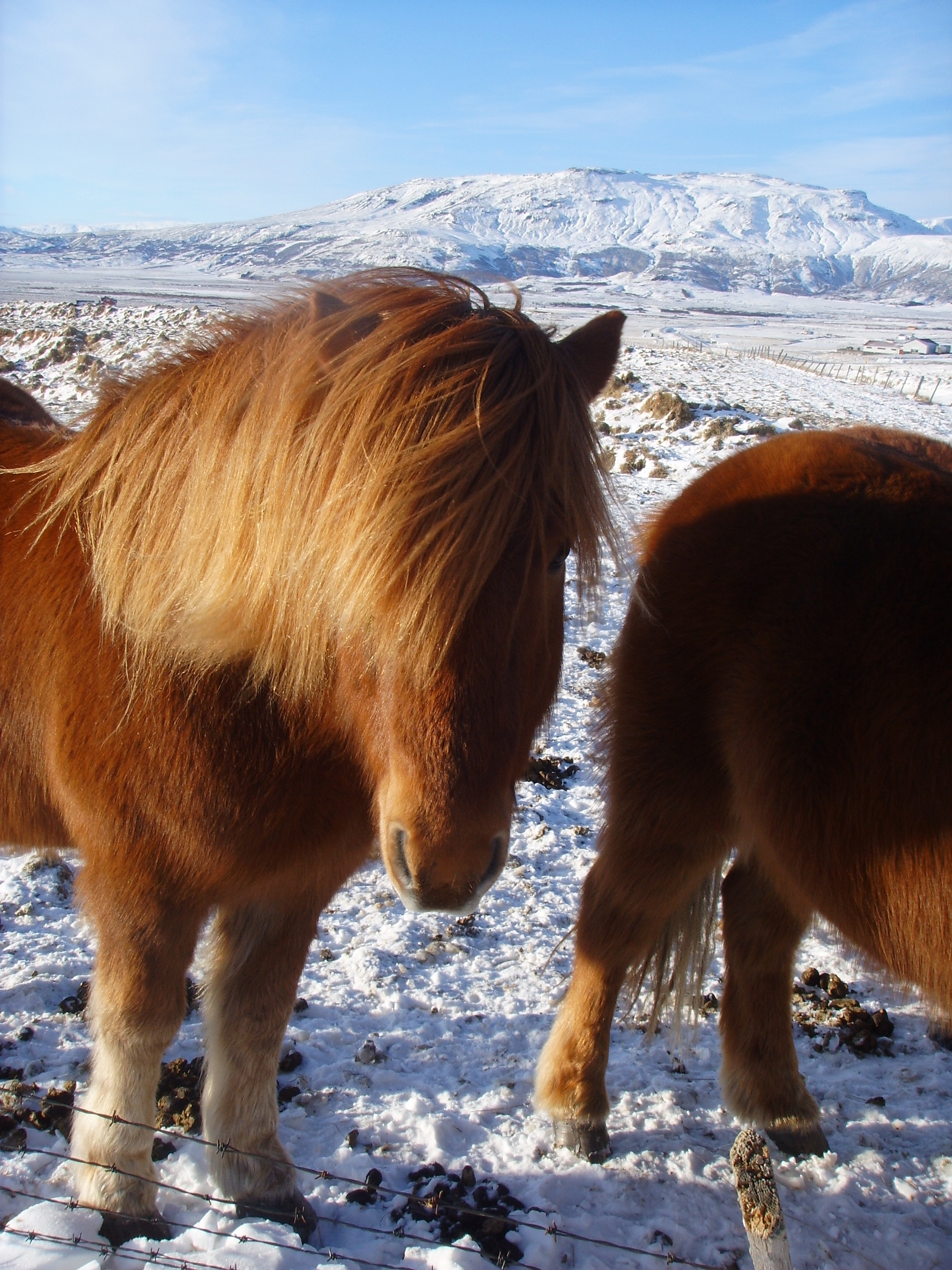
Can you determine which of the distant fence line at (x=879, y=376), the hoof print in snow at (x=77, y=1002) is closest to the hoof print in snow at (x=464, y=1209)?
the hoof print in snow at (x=77, y=1002)

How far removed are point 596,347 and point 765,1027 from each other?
2008 millimetres

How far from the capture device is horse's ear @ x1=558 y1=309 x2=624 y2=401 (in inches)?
64.9

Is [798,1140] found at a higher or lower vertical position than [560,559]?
lower

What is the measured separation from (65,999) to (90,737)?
57.1 inches

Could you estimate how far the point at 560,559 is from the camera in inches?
57.9

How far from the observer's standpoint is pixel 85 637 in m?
1.60

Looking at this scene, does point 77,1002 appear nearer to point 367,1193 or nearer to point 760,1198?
point 367,1193

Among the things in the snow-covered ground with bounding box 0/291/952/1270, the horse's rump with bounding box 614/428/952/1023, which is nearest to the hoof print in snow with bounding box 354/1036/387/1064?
the snow-covered ground with bounding box 0/291/952/1270

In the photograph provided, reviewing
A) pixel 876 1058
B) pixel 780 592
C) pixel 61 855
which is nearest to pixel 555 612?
pixel 780 592

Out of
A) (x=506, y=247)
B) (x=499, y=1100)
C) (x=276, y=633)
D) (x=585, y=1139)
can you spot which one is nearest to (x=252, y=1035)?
(x=499, y=1100)

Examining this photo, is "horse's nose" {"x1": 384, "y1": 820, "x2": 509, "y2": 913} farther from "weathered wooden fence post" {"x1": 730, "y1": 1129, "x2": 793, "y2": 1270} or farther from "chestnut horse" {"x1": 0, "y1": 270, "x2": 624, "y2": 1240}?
"weathered wooden fence post" {"x1": 730, "y1": 1129, "x2": 793, "y2": 1270}

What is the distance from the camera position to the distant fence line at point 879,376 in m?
16.1

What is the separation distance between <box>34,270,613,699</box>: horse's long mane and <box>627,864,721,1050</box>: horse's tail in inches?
48.4

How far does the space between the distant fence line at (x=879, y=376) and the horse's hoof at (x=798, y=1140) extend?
623 inches
